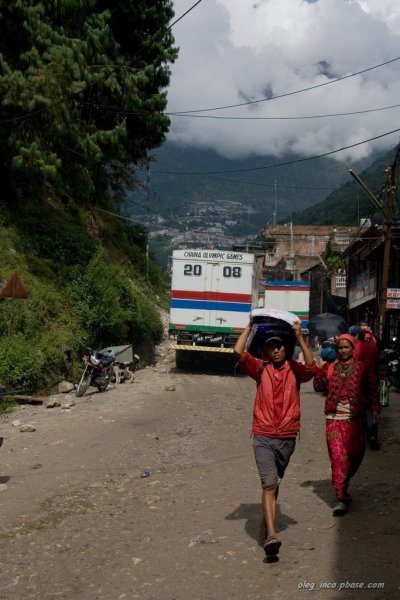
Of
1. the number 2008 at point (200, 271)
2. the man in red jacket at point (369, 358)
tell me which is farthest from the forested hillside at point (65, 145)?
the man in red jacket at point (369, 358)

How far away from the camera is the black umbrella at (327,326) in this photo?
1839 cm

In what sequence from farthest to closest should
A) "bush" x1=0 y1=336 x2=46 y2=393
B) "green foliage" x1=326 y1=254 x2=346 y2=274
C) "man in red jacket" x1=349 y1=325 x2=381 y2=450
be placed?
"green foliage" x1=326 y1=254 x2=346 y2=274 < "bush" x1=0 y1=336 x2=46 y2=393 < "man in red jacket" x1=349 y1=325 x2=381 y2=450

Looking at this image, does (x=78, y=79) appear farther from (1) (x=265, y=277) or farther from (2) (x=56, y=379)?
(1) (x=265, y=277)

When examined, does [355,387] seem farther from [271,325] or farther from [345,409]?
[271,325]

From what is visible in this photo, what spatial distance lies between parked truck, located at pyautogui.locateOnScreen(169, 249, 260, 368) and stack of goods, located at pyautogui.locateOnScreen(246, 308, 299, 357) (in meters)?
14.2

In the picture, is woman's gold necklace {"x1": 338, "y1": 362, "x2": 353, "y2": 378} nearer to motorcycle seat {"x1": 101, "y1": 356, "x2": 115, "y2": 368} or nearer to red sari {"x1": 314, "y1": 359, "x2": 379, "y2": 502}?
red sari {"x1": 314, "y1": 359, "x2": 379, "y2": 502}

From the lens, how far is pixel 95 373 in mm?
14359

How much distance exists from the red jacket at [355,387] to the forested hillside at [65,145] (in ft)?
28.9

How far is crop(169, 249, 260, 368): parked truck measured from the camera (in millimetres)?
19641

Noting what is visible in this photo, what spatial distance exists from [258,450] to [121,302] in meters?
16.4

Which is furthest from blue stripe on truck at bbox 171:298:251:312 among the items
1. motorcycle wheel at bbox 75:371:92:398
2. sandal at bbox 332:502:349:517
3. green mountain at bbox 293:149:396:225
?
green mountain at bbox 293:149:396:225

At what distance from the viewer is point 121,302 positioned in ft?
68.9

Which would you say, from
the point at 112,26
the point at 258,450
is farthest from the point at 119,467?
the point at 112,26

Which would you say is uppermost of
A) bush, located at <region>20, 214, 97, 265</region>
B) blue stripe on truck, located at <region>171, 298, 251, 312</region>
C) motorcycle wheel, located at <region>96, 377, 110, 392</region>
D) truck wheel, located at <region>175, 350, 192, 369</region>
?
bush, located at <region>20, 214, 97, 265</region>
